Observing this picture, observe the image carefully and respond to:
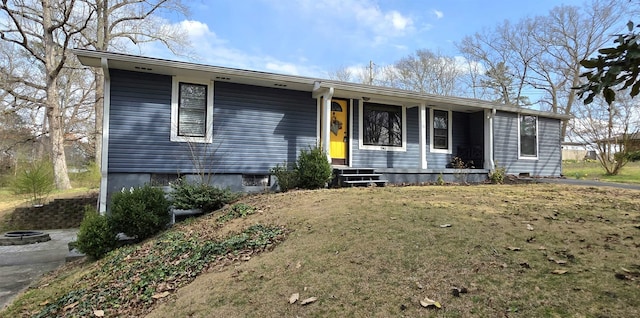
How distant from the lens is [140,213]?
6418 millimetres

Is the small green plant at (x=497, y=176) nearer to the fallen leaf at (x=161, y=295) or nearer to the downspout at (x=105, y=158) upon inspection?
the fallen leaf at (x=161, y=295)

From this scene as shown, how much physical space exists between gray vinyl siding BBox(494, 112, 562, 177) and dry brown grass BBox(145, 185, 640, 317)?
23.5ft

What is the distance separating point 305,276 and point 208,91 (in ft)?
22.6

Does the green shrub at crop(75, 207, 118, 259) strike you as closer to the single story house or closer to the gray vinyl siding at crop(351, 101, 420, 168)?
the single story house

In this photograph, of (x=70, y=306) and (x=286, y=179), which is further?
(x=286, y=179)

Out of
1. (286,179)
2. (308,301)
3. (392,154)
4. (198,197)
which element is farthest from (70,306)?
(392,154)

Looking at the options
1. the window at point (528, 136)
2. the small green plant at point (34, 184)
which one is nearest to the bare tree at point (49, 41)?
the small green plant at point (34, 184)

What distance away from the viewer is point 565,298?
2.34m

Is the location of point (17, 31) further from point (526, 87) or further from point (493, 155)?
point (526, 87)

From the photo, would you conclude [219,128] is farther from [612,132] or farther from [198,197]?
[612,132]

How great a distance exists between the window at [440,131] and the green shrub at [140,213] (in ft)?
28.0

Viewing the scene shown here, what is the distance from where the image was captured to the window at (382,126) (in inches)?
426

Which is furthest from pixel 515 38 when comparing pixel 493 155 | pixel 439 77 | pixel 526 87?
pixel 493 155

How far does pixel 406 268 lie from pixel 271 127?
7.01 m
